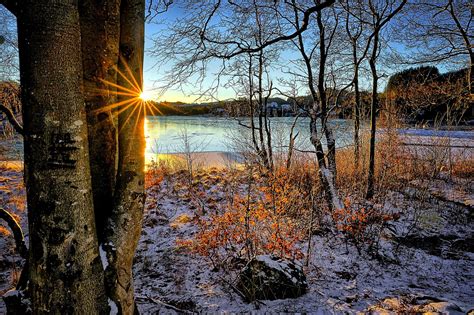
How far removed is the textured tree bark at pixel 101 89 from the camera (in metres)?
1.74

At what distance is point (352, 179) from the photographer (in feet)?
27.2

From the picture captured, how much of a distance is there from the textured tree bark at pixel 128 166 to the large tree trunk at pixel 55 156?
27cm

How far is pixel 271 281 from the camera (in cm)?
341

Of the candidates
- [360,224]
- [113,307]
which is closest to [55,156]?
[113,307]

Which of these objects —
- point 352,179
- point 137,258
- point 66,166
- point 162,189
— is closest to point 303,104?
point 352,179

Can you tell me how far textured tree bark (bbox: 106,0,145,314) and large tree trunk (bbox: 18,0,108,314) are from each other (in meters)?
0.27

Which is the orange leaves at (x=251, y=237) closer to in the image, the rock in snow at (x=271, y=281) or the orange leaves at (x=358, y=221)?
the rock in snow at (x=271, y=281)

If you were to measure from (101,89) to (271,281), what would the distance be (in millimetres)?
2982

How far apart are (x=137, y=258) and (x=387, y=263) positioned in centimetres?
441

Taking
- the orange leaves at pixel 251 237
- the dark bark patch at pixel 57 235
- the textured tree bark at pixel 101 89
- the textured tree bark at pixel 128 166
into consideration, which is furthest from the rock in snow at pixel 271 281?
the dark bark patch at pixel 57 235

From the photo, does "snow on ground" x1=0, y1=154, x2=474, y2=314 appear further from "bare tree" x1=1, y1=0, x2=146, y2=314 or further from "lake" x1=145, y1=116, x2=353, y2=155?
"lake" x1=145, y1=116, x2=353, y2=155

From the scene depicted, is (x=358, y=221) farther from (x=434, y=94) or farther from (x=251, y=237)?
(x=434, y=94)

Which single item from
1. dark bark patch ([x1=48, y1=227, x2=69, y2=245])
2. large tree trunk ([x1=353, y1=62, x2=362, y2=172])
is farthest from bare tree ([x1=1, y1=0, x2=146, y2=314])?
large tree trunk ([x1=353, y1=62, x2=362, y2=172])

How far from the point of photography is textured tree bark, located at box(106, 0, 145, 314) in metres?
1.78
